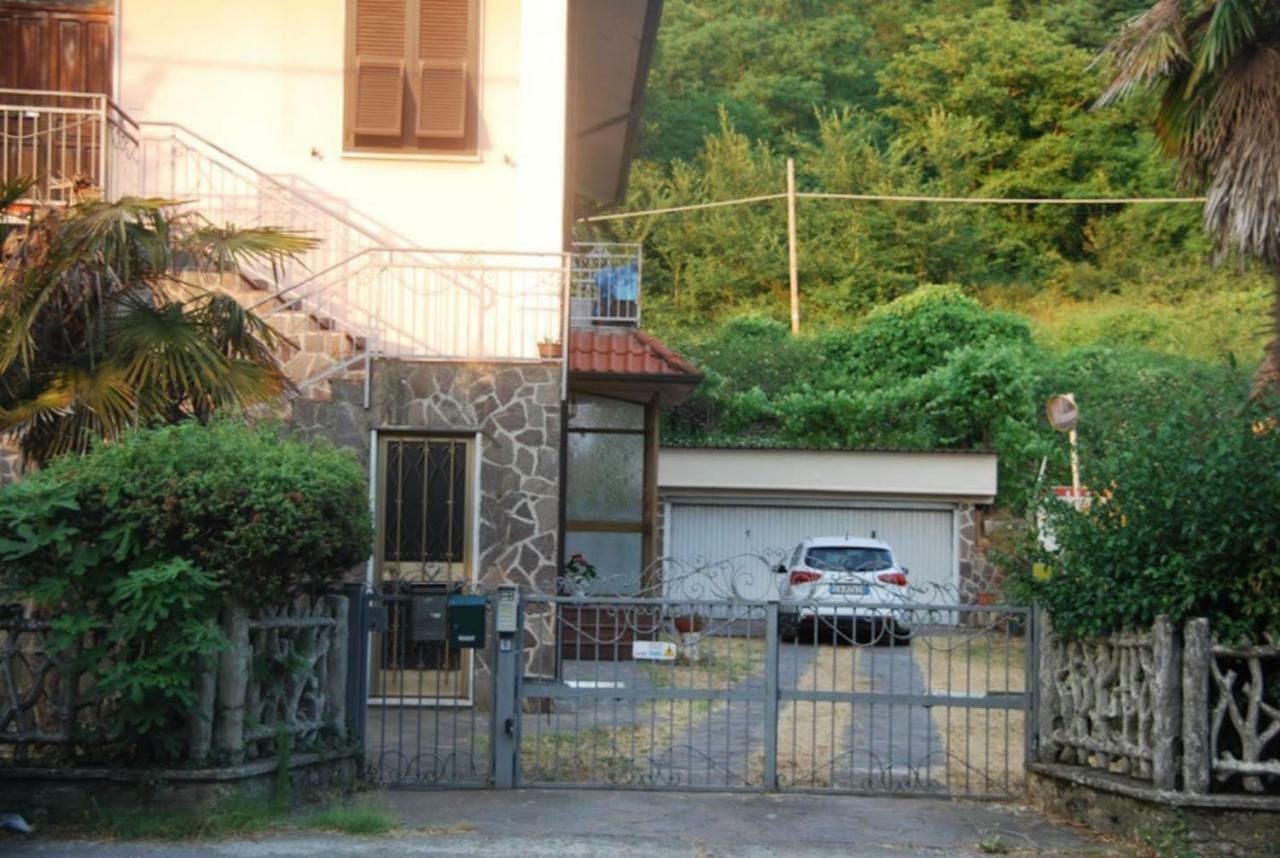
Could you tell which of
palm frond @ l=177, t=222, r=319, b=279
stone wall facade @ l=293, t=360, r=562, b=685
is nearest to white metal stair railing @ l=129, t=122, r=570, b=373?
stone wall facade @ l=293, t=360, r=562, b=685

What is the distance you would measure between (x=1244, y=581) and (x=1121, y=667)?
41.7 inches

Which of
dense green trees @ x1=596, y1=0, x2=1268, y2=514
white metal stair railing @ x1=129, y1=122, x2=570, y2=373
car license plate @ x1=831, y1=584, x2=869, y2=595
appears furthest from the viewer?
dense green trees @ x1=596, y1=0, x2=1268, y2=514

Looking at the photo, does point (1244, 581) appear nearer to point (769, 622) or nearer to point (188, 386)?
point (769, 622)

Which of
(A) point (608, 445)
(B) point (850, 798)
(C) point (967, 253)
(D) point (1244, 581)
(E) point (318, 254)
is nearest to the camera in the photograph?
(D) point (1244, 581)

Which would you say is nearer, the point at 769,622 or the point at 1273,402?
the point at 1273,402

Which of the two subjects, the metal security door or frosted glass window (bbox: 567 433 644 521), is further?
frosted glass window (bbox: 567 433 644 521)

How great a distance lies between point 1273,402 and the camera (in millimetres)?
9523

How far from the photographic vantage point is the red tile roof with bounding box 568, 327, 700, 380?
1802 cm

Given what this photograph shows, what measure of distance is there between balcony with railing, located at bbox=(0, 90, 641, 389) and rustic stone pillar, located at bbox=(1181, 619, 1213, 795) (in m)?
6.92

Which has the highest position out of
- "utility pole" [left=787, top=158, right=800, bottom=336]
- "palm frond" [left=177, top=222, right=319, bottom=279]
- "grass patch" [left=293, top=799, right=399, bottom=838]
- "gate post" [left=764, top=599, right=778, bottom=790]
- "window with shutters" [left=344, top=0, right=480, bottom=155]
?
"utility pole" [left=787, top=158, right=800, bottom=336]

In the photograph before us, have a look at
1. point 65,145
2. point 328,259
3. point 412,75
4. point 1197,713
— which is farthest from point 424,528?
point 1197,713

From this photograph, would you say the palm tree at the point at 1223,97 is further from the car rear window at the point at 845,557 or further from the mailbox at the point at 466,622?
the car rear window at the point at 845,557

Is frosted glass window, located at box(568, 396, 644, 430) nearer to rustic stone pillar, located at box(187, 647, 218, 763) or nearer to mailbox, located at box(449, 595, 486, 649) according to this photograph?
mailbox, located at box(449, 595, 486, 649)

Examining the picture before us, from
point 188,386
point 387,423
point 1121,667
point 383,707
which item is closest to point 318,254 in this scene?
point 387,423
